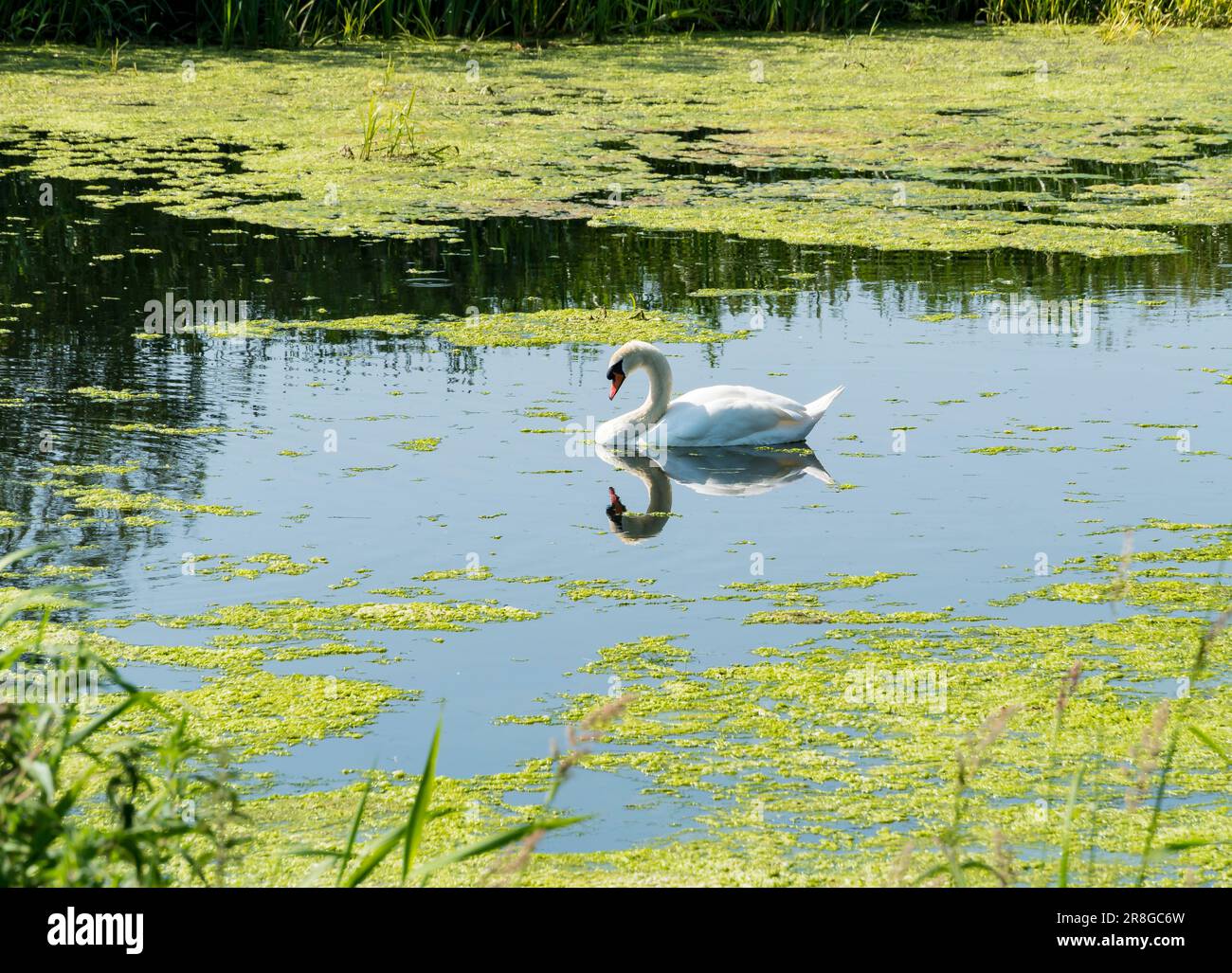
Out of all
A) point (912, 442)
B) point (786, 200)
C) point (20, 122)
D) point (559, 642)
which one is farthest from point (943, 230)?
point (20, 122)

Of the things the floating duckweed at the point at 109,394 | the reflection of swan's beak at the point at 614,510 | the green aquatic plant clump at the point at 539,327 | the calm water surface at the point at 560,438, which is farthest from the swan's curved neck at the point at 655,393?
the floating duckweed at the point at 109,394

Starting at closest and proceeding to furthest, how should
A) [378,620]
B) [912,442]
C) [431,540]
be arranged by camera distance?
[378,620]
[431,540]
[912,442]

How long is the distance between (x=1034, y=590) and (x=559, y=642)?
1401 millimetres

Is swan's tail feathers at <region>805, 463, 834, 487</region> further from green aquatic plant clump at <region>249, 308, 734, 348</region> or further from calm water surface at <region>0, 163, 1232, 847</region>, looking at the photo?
green aquatic plant clump at <region>249, 308, 734, 348</region>

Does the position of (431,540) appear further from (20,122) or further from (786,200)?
(20,122)

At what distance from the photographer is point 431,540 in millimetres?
5262

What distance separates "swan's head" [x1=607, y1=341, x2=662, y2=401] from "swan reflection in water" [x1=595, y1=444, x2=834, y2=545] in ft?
1.19

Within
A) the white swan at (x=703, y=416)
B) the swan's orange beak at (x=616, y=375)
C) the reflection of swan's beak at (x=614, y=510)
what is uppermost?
the swan's orange beak at (x=616, y=375)

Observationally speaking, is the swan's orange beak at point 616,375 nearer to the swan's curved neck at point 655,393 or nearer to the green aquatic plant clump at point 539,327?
the swan's curved neck at point 655,393

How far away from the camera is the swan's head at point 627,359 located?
21.6 ft

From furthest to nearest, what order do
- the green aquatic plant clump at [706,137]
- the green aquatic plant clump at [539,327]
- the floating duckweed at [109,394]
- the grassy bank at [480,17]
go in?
1. the grassy bank at [480,17]
2. the green aquatic plant clump at [706,137]
3. the green aquatic plant clump at [539,327]
4. the floating duckweed at [109,394]

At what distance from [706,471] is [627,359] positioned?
643 millimetres

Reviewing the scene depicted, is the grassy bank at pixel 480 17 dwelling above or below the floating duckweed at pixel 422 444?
above

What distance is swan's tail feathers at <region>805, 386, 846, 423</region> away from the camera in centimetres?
632
